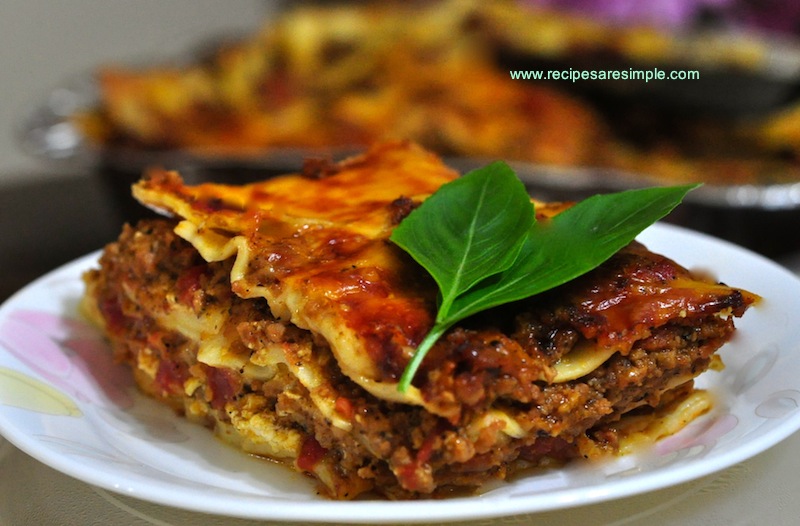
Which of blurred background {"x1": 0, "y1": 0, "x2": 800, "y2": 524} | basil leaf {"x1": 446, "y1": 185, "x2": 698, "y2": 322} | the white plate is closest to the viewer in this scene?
the white plate

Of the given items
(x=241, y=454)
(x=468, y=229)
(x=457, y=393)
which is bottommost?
(x=241, y=454)

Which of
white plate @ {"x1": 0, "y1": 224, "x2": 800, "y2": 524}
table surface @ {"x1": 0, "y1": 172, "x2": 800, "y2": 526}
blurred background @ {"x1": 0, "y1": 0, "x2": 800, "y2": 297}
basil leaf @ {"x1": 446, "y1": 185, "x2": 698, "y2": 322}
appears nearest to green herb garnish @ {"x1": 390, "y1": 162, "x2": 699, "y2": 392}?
basil leaf @ {"x1": 446, "y1": 185, "x2": 698, "y2": 322}

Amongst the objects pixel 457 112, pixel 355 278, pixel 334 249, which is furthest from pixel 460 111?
pixel 355 278

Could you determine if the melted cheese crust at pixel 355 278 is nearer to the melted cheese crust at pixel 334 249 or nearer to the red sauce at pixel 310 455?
the melted cheese crust at pixel 334 249

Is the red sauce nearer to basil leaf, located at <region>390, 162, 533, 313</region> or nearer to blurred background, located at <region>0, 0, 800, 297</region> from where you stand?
basil leaf, located at <region>390, 162, 533, 313</region>

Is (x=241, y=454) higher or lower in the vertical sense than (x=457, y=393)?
lower

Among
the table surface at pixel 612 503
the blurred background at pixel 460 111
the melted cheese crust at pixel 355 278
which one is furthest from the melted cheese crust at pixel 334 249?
the blurred background at pixel 460 111

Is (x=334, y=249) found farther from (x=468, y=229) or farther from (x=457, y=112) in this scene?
(x=457, y=112)
